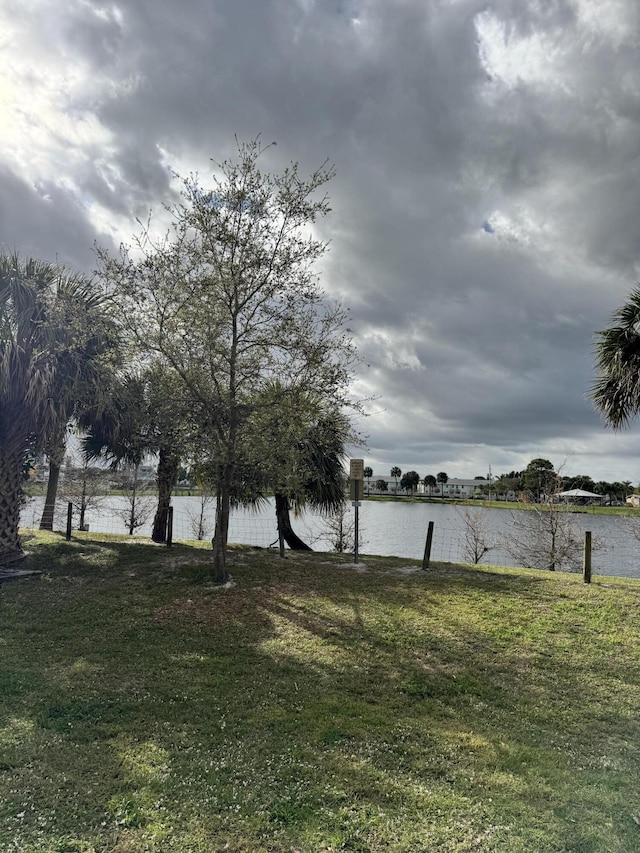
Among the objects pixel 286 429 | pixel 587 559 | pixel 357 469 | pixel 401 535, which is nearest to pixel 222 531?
pixel 286 429

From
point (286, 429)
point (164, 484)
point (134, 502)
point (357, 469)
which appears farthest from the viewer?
point (134, 502)

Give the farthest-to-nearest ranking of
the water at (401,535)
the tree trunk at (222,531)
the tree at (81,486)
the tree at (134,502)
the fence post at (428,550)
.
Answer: the tree at (134,502)
the tree at (81,486)
the water at (401,535)
the fence post at (428,550)
the tree trunk at (222,531)

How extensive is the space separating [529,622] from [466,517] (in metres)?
19.3

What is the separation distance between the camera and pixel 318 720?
4.28 metres

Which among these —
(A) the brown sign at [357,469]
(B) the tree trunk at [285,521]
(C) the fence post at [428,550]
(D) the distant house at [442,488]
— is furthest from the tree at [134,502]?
(D) the distant house at [442,488]

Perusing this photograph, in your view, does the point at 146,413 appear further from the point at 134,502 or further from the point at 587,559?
the point at 134,502

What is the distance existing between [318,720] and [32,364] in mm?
8340

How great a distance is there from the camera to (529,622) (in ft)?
23.1

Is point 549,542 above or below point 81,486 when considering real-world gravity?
below

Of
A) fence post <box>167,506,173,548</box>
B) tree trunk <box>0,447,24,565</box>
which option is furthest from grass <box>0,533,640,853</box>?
fence post <box>167,506,173,548</box>

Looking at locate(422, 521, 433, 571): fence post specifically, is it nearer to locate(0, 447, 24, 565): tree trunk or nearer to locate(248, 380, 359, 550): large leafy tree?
locate(248, 380, 359, 550): large leafy tree

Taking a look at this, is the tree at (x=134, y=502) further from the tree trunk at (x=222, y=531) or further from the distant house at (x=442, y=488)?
the distant house at (x=442, y=488)

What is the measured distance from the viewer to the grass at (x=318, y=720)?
2.90 meters

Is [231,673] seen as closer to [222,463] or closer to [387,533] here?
[222,463]
